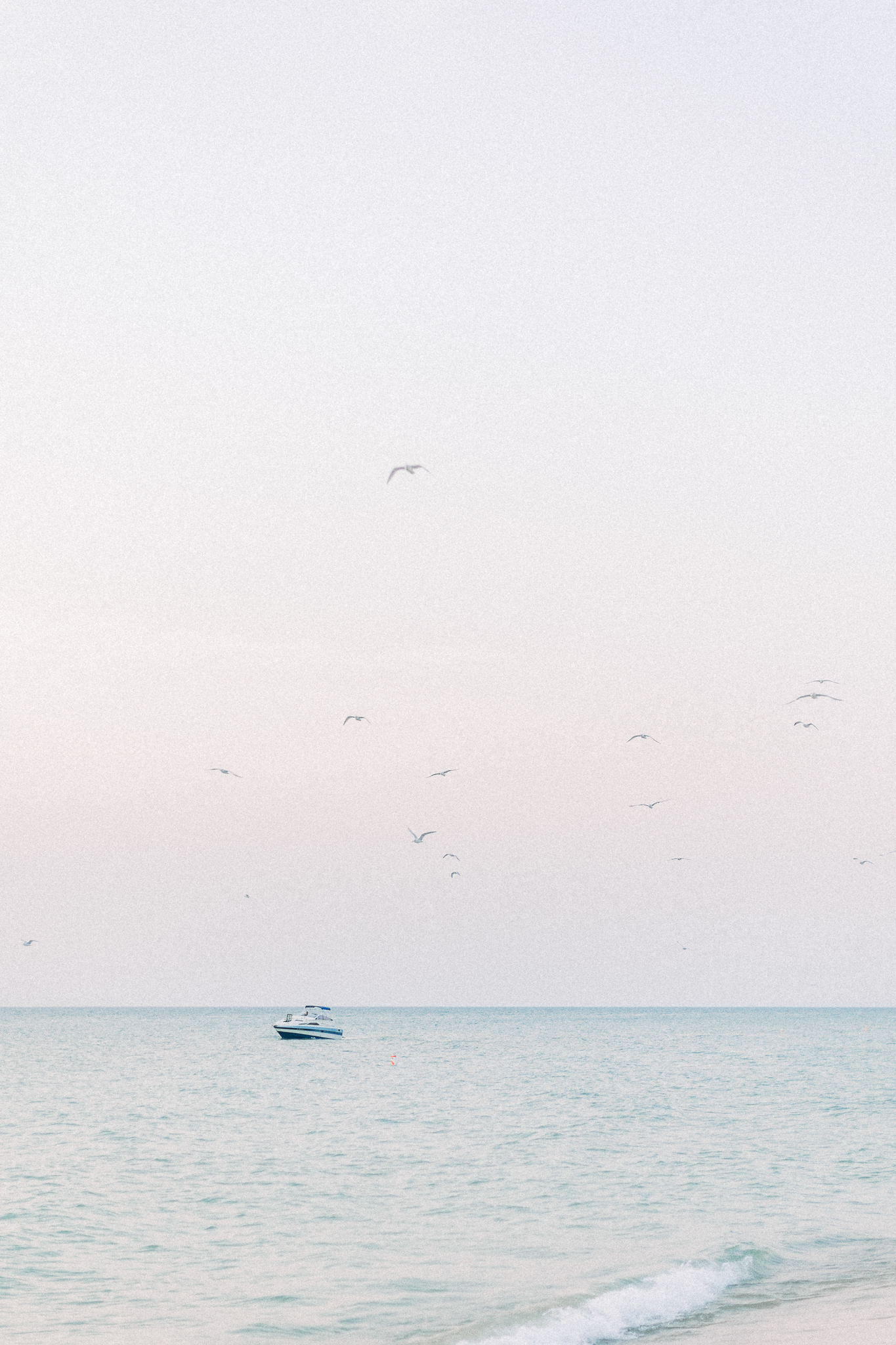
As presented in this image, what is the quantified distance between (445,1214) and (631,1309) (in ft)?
28.1

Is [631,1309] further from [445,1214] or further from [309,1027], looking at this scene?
[309,1027]

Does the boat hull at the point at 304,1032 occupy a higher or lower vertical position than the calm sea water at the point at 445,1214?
higher

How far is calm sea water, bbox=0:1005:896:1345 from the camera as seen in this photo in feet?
59.8

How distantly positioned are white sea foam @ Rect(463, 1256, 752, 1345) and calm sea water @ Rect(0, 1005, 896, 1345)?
6cm

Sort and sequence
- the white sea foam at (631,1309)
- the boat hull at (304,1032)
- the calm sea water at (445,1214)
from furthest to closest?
the boat hull at (304,1032), the calm sea water at (445,1214), the white sea foam at (631,1309)

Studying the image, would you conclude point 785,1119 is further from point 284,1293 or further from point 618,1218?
point 284,1293

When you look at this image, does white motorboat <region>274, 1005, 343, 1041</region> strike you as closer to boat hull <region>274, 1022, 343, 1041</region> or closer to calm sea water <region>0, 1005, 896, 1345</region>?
boat hull <region>274, 1022, 343, 1041</region>

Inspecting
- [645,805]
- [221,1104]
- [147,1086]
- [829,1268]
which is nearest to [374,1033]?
[147,1086]

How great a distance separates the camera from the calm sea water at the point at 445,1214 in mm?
18234

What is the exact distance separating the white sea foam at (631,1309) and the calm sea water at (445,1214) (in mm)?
62

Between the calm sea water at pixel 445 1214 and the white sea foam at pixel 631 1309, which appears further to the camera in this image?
the calm sea water at pixel 445 1214

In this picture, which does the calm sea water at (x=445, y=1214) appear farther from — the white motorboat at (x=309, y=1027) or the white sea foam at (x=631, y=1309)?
the white motorboat at (x=309, y=1027)

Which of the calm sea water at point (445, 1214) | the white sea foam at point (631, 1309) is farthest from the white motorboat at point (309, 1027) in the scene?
the white sea foam at point (631, 1309)

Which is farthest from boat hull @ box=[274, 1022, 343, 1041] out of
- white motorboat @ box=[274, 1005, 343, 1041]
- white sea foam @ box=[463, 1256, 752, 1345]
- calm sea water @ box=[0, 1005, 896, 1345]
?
white sea foam @ box=[463, 1256, 752, 1345]
